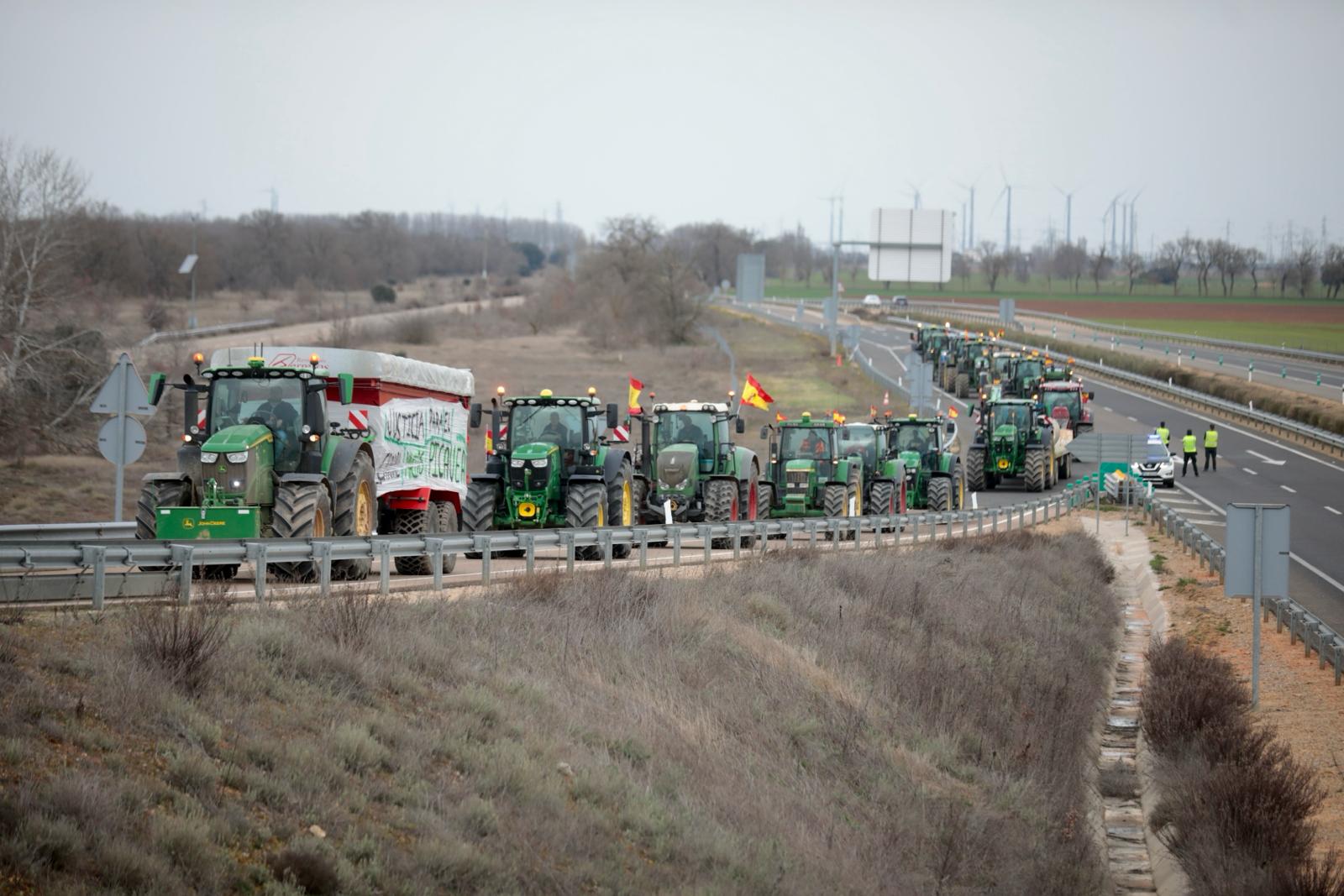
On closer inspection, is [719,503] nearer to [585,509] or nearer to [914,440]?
[585,509]

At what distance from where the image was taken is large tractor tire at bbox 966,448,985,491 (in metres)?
46.4

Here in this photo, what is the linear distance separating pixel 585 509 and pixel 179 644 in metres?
12.3

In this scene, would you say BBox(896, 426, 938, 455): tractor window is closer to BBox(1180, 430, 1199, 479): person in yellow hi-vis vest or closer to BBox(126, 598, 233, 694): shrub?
BBox(1180, 430, 1199, 479): person in yellow hi-vis vest

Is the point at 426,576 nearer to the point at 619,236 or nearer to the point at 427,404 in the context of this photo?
the point at 427,404

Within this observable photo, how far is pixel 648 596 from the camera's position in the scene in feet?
58.6

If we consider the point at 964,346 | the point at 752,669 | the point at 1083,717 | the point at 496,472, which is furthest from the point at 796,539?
the point at 964,346

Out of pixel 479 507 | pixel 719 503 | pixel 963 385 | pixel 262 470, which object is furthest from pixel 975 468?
pixel 262 470

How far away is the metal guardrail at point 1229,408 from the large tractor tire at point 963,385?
360 inches

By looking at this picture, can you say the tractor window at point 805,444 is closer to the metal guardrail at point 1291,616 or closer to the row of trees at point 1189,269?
the metal guardrail at point 1291,616

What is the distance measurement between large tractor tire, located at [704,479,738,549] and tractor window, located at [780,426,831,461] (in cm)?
563

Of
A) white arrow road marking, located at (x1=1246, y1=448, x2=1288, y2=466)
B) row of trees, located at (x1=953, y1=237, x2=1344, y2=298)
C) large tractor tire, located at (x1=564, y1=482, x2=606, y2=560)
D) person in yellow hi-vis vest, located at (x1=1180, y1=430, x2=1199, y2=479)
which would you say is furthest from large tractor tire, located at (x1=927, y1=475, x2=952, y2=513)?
row of trees, located at (x1=953, y1=237, x2=1344, y2=298)

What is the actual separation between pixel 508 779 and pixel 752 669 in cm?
575

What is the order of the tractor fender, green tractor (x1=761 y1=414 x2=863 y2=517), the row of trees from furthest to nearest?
1. the row of trees
2. green tractor (x1=761 y1=414 x2=863 y2=517)
3. the tractor fender

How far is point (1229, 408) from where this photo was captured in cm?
6519
